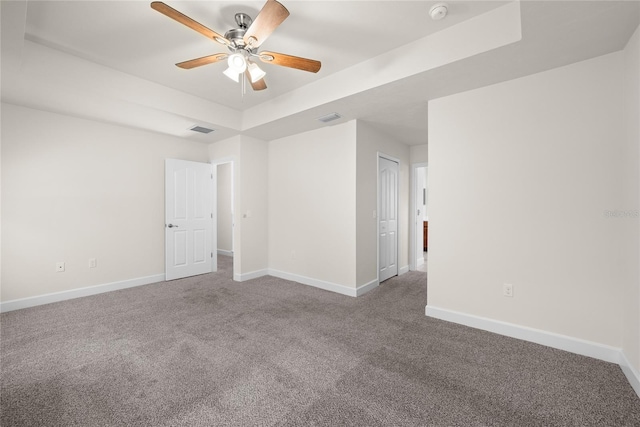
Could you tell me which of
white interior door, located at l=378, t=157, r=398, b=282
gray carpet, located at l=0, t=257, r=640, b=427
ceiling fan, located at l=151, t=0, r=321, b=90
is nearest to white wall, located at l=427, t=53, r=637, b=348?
gray carpet, located at l=0, t=257, r=640, b=427

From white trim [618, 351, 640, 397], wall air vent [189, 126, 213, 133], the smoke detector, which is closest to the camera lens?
white trim [618, 351, 640, 397]

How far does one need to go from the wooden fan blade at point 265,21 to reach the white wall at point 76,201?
10.7 ft

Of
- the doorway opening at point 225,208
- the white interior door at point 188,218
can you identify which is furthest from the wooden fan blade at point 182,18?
the doorway opening at point 225,208

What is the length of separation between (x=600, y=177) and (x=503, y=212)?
0.72 m

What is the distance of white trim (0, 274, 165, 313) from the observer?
10.8 feet

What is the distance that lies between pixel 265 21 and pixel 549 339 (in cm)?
349

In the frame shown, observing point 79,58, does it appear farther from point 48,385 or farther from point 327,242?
point 327,242

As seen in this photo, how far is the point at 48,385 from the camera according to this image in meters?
1.91

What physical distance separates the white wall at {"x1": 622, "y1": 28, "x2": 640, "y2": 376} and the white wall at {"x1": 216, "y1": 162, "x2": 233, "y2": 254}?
6.87 m

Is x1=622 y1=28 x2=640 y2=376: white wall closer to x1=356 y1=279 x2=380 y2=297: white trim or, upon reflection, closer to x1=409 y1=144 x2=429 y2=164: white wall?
x1=356 y1=279 x2=380 y2=297: white trim

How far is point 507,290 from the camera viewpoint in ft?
8.65

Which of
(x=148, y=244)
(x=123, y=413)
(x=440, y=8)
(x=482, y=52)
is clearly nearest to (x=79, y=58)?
(x=148, y=244)

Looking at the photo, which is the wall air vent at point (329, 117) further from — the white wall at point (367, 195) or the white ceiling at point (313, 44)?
the white wall at point (367, 195)

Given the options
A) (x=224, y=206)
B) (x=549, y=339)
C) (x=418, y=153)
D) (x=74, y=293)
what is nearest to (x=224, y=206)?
(x=224, y=206)
